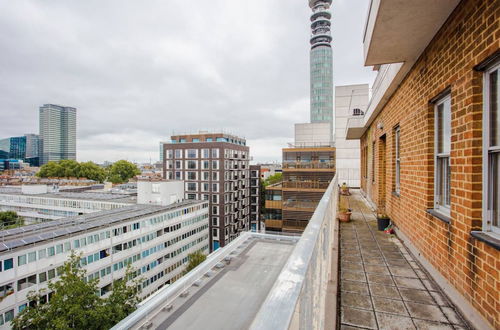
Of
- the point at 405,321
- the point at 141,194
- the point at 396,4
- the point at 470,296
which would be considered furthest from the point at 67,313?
the point at 141,194

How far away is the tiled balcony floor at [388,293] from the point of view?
2283 mm

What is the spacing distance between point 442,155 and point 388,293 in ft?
6.35

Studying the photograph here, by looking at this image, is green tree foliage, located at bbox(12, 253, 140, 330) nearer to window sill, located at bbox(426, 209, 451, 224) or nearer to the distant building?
window sill, located at bbox(426, 209, 451, 224)

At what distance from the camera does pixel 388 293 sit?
9.19ft

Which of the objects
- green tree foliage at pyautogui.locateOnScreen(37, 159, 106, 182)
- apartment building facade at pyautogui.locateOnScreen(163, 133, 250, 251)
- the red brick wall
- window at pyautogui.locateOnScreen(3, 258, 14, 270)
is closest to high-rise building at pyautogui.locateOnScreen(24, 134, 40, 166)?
green tree foliage at pyautogui.locateOnScreen(37, 159, 106, 182)

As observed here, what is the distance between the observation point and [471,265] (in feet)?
7.26

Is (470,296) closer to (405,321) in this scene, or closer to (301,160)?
(405,321)

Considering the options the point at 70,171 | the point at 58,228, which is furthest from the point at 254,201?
the point at 70,171

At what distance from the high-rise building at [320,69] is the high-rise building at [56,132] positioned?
433ft

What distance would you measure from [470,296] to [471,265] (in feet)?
0.98

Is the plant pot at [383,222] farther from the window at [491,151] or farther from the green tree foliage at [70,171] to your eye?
the green tree foliage at [70,171]

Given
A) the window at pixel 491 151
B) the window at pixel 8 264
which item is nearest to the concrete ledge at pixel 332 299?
the window at pixel 491 151

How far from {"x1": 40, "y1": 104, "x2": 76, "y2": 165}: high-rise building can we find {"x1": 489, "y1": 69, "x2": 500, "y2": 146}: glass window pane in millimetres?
164595

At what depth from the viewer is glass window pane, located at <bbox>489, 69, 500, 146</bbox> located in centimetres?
205
